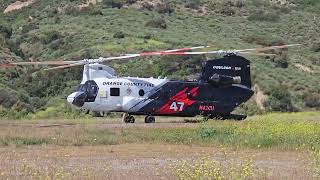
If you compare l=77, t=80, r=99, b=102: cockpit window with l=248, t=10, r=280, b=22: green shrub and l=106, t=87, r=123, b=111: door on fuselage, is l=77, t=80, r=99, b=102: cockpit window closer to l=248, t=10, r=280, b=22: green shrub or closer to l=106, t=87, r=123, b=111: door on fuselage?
l=106, t=87, r=123, b=111: door on fuselage

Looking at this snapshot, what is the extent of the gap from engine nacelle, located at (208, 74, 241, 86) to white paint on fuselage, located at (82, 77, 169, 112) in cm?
281

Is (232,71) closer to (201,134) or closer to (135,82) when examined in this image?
(135,82)

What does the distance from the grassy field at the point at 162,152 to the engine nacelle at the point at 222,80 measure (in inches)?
341

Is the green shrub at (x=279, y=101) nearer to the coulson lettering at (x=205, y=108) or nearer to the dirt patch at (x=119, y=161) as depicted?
the coulson lettering at (x=205, y=108)

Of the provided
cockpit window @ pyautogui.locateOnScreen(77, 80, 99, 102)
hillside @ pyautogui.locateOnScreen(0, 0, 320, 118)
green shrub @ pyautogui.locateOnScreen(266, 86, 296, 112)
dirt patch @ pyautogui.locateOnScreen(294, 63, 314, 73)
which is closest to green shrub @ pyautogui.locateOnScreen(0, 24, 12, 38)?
hillside @ pyautogui.locateOnScreen(0, 0, 320, 118)

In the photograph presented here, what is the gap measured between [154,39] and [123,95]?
32.1m

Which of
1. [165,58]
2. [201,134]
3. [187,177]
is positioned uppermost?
[187,177]

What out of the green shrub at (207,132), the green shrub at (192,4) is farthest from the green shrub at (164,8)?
the green shrub at (207,132)

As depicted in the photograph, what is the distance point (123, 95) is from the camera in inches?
1203

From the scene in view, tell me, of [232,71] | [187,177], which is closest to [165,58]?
[232,71]

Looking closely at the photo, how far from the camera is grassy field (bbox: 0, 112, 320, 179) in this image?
40.8ft

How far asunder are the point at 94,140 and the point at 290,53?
1896 inches

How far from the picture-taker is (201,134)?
21812mm

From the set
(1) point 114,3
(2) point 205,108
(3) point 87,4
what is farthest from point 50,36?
(2) point 205,108
